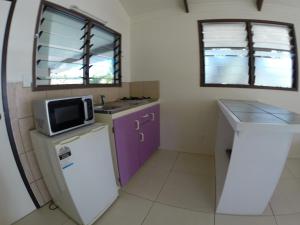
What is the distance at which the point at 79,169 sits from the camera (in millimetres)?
1493

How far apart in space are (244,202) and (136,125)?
1.44 meters

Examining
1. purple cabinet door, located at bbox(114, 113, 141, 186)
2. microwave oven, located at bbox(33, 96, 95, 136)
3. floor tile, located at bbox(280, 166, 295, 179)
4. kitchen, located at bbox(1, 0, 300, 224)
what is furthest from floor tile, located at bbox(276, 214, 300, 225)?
microwave oven, located at bbox(33, 96, 95, 136)

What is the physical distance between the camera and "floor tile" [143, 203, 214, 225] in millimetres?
1653

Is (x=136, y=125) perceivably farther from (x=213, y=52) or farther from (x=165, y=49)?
(x=213, y=52)

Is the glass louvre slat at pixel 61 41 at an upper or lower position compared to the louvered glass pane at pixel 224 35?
lower

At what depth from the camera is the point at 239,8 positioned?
282 centimetres

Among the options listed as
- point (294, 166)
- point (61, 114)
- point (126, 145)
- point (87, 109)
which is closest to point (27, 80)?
point (61, 114)

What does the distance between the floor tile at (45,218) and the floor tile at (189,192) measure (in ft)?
3.24

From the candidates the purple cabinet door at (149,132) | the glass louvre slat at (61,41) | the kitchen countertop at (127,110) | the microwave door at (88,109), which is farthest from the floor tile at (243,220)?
the glass louvre slat at (61,41)

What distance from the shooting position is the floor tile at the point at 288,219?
165cm

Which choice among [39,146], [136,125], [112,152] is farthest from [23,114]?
[136,125]

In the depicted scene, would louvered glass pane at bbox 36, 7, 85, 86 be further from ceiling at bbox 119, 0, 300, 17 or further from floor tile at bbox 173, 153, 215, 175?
floor tile at bbox 173, 153, 215, 175

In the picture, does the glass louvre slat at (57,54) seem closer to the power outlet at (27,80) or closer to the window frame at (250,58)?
the power outlet at (27,80)

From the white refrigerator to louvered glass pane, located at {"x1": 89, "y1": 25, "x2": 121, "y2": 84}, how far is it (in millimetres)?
1084
